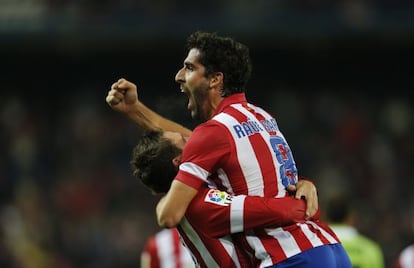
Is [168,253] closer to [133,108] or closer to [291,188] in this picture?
[133,108]

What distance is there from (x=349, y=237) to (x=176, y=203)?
330cm

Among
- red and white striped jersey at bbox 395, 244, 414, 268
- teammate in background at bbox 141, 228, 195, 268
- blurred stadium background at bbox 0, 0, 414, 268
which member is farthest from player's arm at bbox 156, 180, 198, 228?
blurred stadium background at bbox 0, 0, 414, 268

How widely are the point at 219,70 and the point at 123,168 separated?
11.4 metres

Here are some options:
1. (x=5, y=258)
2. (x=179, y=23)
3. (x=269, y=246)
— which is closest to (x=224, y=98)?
(x=269, y=246)

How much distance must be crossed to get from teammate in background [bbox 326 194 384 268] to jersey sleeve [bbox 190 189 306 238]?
2848 mm

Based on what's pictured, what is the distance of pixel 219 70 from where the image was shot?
5.47 m

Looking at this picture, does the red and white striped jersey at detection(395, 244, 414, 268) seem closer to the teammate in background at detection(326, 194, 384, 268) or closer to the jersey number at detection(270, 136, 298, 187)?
the teammate in background at detection(326, 194, 384, 268)

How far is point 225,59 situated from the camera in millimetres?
5473

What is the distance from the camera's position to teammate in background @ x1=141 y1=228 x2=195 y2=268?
791 centimetres

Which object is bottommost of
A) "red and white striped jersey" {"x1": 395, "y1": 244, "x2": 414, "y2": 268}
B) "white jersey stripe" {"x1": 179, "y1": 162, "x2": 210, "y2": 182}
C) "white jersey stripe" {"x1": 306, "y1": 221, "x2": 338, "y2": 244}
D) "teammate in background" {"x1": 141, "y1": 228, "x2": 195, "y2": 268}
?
"red and white striped jersey" {"x1": 395, "y1": 244, "x2": 414, "y2": 268}

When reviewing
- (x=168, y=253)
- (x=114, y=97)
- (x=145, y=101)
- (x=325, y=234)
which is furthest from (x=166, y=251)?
(x=145, y=101)

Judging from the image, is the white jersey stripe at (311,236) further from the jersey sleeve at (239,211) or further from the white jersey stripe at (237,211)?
the white jersey stripe at (237,211)

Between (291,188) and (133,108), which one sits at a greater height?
(133,108)

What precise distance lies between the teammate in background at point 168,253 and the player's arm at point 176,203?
275 centimetres
